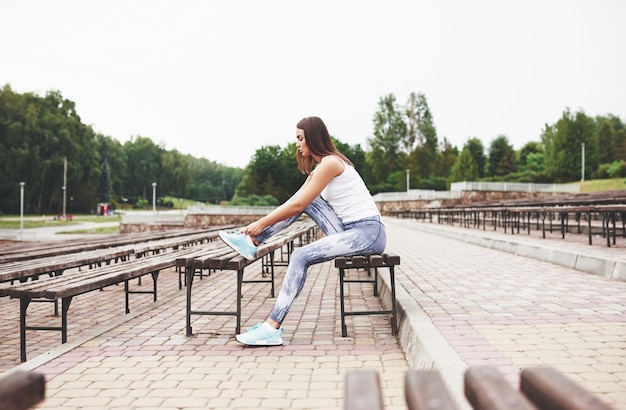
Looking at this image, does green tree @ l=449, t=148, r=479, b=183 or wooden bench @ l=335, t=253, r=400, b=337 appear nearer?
wooden bench @ l=335, t=253, r=400, b=337

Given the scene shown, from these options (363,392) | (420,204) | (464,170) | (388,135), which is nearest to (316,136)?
(363,392)

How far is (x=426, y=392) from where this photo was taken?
0.96 meters

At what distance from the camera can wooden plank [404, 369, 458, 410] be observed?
0.91m

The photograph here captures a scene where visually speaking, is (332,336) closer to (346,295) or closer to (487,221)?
(346,295)

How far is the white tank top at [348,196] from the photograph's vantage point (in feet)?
12.7

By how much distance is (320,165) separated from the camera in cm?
375

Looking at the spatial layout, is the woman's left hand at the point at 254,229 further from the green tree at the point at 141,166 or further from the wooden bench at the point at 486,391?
the green tree at the point at 141,166

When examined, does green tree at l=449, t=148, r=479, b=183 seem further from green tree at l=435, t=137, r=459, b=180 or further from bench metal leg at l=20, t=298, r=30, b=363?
bench metal leg at l=20, t=298, r=30, b=363

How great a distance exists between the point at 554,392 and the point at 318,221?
10.3ft

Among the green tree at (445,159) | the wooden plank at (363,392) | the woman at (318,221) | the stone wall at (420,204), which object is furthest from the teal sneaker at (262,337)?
the green tree at (445,159)

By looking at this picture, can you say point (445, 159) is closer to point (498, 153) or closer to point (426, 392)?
point (498, 153)

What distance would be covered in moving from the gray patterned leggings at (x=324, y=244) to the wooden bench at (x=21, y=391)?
2602 millimetres

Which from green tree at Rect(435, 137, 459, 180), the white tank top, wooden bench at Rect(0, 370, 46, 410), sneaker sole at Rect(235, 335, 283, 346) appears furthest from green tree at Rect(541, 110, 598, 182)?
wooden bench at Rect(0, 370, 46, 410)

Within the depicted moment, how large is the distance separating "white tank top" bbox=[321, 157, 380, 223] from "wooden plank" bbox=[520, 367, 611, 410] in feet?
9.39
